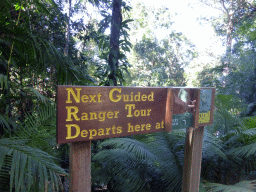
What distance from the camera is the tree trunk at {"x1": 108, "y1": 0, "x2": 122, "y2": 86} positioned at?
9.98 ft

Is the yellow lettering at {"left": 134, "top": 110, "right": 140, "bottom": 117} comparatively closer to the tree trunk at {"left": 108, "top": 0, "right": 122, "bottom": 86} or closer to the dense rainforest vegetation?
the dense rainforest vegetation

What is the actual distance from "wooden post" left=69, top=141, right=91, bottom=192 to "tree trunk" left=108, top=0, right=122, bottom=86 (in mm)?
2138

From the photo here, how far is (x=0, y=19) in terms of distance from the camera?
4.90 ft

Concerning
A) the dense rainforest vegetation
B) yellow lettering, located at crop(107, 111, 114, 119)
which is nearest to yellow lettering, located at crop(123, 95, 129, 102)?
yellow lettering, located at crop(107, 111, 114, 119)

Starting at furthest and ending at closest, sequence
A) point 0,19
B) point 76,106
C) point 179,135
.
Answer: point 179,135, point 0,19, point 76,106

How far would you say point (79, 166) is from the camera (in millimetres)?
1045

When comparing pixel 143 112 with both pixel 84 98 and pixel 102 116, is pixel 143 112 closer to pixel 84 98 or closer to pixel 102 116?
pixel 102 116

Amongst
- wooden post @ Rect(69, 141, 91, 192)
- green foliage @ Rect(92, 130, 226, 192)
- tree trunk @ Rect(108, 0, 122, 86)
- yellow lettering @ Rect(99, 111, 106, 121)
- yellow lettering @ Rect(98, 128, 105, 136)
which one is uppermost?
tree trunk @ Rect(108, 0, 122, 86)

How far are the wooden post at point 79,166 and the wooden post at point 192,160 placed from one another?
2.76 feet

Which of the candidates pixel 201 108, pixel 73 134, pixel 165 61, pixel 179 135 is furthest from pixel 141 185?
pixel 165 61

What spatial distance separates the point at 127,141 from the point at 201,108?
76cm

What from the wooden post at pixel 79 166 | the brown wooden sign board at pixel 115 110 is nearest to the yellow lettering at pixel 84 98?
the brown wooden sign board at pixel 115 110

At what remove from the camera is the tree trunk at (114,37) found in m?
3.04

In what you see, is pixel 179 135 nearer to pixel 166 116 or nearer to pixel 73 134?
pixel 166 116
